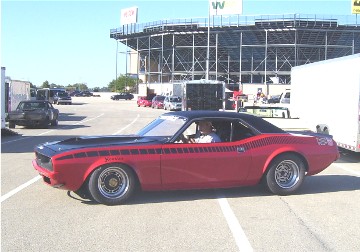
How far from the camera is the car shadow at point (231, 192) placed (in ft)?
23.6

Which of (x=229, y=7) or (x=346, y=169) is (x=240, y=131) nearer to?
(x=346, y=169)

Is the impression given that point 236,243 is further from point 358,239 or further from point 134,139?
point 134,139

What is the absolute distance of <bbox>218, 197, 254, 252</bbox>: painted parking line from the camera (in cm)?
504

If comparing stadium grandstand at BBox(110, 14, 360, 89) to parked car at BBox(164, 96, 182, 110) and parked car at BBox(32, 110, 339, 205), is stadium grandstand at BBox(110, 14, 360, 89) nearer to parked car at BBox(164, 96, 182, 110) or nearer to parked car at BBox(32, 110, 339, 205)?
parked car at BBox(164, 96, 182, 110)

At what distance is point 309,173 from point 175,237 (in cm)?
348

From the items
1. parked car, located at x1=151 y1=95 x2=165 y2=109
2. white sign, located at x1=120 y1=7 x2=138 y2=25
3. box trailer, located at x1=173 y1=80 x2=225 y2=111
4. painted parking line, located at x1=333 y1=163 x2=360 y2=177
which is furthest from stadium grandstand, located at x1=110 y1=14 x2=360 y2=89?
painted parking line, located at x1=333 y1=163 x2=360 y2=177

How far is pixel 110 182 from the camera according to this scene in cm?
679

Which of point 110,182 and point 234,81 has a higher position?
point 234,81

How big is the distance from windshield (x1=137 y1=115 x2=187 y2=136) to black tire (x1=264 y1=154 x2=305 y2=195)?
5.45 ft

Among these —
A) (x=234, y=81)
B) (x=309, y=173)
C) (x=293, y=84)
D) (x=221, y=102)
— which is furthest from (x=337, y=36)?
(x=309, y=173)

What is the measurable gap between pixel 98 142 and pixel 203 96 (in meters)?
20.0

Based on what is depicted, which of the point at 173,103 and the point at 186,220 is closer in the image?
the point at 186,220

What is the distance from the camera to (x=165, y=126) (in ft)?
25.0

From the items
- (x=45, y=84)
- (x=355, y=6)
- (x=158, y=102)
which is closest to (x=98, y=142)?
(x=158, y=102)
